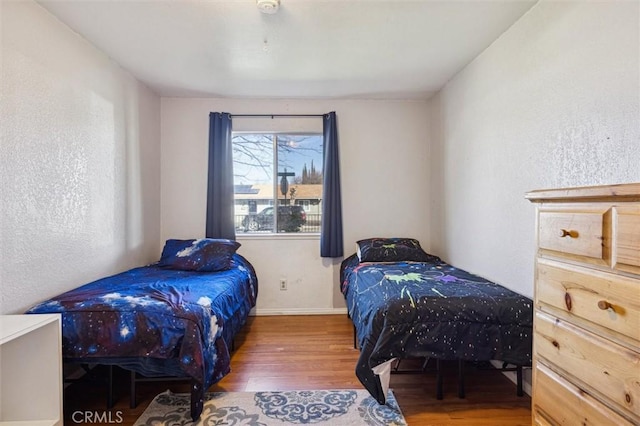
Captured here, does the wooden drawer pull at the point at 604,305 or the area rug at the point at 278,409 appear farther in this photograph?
the area rug at the point at 278,409

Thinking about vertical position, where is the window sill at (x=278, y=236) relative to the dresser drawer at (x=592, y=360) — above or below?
above

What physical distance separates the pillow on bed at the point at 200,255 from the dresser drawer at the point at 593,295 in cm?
248

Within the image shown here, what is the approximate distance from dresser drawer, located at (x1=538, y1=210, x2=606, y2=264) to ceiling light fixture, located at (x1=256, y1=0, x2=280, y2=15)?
5.71 ft

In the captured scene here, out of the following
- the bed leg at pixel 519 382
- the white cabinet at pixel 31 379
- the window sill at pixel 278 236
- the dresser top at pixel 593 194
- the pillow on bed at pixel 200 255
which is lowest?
the bed leg at pixel 519 382

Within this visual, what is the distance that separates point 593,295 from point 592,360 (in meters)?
0.18

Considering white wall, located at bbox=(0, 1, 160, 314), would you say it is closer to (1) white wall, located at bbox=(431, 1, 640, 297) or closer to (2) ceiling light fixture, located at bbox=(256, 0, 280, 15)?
(2) ceiling light fixture, located at bbox=(256, 0, 280, 15)

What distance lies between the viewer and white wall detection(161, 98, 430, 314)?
11.6 ft

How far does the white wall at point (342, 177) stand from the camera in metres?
3.55

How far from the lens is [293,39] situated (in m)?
2.28

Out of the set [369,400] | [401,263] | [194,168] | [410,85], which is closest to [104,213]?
[194,168]

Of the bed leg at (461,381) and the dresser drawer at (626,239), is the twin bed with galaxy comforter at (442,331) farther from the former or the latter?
the dresser drawer at (626,239)

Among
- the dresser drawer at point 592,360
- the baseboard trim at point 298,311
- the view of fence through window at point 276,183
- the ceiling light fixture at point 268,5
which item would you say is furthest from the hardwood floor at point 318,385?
the ceiling light fixture at point 268,5

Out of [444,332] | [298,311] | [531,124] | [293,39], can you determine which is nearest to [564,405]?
[444,332]

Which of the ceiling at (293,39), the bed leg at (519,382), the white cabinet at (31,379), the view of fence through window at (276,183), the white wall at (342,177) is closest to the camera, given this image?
the white cabinet at (31,379)
